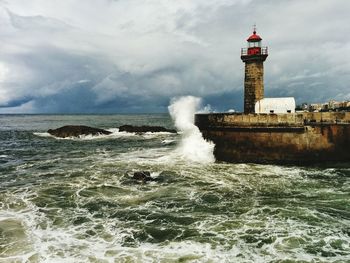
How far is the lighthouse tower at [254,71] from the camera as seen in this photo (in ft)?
59.3

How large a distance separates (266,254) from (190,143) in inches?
482

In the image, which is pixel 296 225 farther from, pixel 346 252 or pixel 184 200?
pixel 184 200

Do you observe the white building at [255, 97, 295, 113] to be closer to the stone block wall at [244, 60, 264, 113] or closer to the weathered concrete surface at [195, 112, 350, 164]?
the stone block wall at [244, 60, 264, 113]

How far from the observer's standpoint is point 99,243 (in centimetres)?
675

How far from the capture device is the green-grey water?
249 inches

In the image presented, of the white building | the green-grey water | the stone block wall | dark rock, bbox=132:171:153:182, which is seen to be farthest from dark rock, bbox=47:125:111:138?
dark rock, bbox=132:171:153:182

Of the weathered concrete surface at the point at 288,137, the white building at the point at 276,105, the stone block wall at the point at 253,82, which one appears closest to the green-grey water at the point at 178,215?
the weathered concrete surface at the point at 288,137

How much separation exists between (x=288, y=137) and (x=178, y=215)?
8893mm

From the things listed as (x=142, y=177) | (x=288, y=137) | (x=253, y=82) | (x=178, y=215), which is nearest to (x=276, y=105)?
(x=253, y=82)

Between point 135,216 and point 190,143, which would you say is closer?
point 135,216

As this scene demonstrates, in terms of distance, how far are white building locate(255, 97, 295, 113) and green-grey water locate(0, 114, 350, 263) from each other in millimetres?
4044

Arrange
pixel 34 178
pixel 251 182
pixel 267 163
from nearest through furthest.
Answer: pixel 251 182, pixel 34 178, pixel 267 163

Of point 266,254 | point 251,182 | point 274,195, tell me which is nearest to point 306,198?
point 274,195

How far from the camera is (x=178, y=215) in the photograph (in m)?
8.38
